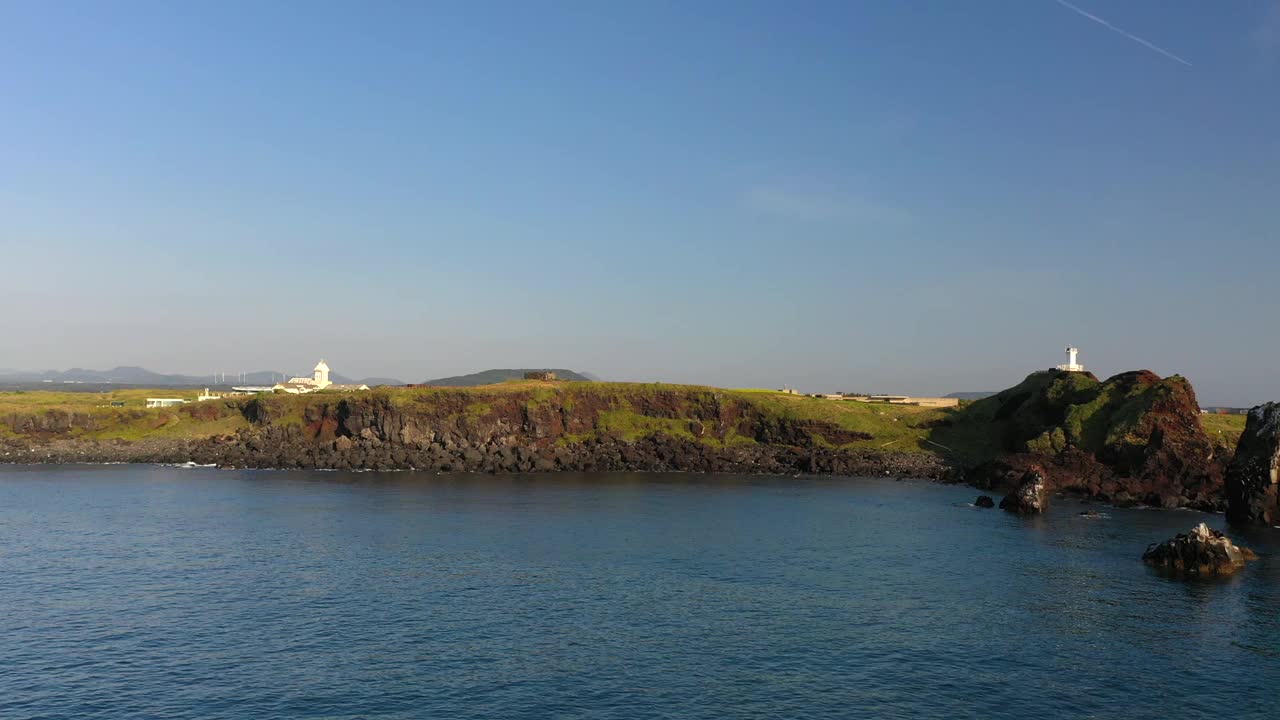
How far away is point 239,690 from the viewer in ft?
122

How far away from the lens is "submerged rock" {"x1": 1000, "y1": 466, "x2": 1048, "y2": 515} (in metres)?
90.7

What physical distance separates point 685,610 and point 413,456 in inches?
3686

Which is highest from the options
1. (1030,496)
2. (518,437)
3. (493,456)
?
(518,437)

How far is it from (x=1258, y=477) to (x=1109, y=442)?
27081 mm

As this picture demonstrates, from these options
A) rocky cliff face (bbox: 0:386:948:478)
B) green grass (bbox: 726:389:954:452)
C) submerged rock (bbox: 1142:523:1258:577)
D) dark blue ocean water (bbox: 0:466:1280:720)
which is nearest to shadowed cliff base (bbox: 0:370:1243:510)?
rocky cliff face (bbox: 0:386:948:478)

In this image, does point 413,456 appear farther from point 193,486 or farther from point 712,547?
point 712,547

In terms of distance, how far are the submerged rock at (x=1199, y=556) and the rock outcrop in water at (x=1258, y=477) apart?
26337mm

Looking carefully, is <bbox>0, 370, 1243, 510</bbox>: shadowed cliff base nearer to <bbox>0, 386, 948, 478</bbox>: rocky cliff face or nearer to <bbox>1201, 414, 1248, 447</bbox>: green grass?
<bbox>0, 386, 948, 478</bbox>: rocky cliff face

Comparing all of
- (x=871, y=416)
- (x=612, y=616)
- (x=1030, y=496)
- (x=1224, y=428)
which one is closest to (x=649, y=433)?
(x=871, y=416)

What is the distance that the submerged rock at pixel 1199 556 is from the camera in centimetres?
6194

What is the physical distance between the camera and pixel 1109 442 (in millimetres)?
114375

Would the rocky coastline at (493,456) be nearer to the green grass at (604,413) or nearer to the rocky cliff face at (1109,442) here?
the green grass at (604,413)

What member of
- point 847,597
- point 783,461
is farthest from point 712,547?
point 783,461

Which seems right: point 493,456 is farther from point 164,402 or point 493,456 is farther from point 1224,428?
point 1224,428
